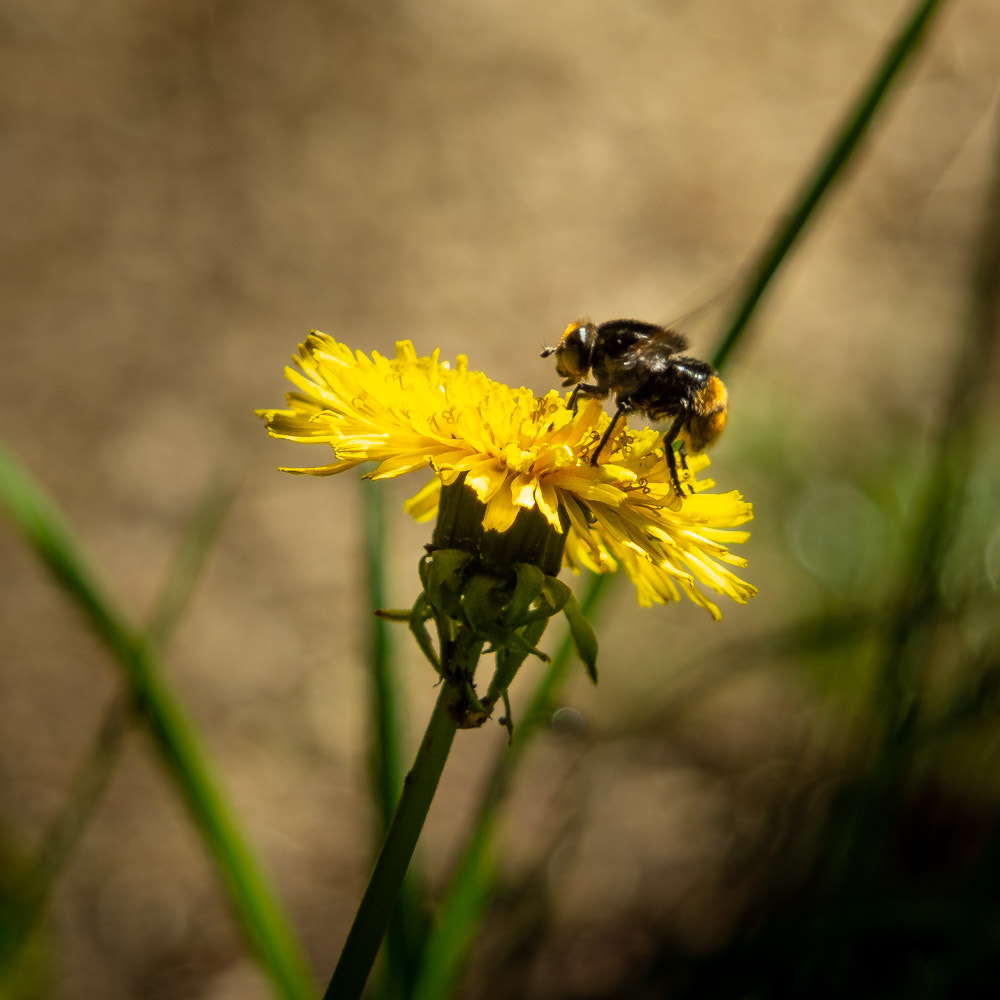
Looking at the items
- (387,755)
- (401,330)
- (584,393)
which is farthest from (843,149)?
(401,330)

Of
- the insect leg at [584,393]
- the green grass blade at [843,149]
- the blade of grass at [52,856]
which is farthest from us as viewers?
the blade of grass at [52,856]

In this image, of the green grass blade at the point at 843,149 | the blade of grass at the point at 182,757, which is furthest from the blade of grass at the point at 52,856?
the green grass blade at the point at 843,149

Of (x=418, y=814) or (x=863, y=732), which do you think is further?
(x=863, y=732)

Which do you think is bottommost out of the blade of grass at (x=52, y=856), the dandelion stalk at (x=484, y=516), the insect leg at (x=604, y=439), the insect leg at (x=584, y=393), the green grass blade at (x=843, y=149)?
the blade of grass at (x=52, y=856)

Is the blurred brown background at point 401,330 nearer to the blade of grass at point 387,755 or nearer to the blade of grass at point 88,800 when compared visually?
the blade of grass at point 387,755

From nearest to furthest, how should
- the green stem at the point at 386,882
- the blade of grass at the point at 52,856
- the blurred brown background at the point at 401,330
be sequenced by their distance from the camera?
the green stem at the point at 386,882 → the blade of grass at the point at 52,856 → the blurred brown background at the point at 401,330

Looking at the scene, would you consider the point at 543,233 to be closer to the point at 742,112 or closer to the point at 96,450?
the point at 742,112

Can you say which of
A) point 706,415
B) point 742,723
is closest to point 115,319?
point 742,723
